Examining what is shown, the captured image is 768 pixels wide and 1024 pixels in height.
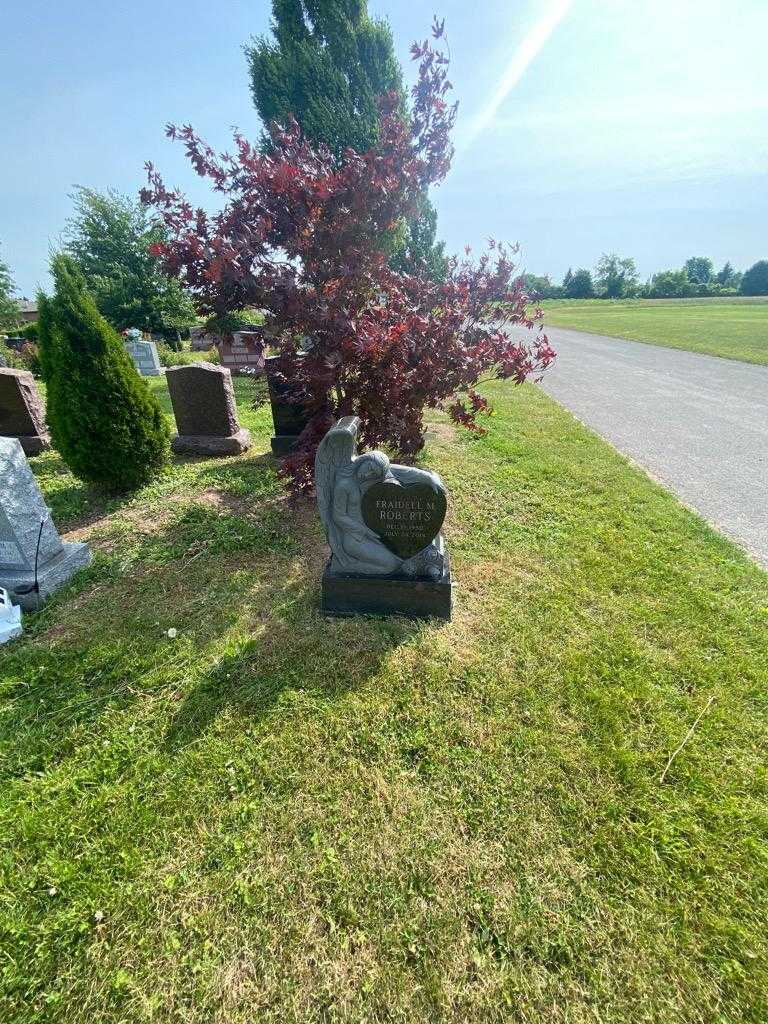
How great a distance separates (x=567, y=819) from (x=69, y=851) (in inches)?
85.5

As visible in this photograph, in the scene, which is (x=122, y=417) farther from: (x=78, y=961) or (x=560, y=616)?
(x=560, y=616)

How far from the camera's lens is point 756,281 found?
211ft

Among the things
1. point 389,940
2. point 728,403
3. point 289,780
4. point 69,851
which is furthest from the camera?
point 728,403

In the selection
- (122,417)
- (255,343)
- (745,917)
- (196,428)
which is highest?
(255,343)

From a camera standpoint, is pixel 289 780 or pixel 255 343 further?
pixel 255 343

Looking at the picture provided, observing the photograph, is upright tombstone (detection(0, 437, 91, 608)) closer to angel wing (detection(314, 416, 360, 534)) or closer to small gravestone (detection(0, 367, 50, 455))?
angel wing (detection(314, 416, 360, 534))

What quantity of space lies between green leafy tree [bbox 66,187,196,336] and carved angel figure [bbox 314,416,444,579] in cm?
1642

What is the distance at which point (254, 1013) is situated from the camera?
1.43 m

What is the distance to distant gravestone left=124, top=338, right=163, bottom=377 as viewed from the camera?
1383 cm

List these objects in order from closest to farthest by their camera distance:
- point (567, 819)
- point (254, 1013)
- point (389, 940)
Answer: point (254, 1013) → point (389, 940) → point (567, 819)

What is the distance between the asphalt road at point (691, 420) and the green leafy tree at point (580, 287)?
72.8 meters

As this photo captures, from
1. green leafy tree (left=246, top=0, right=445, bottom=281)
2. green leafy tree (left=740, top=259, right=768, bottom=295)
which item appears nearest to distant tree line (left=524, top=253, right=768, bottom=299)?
green leafy tree (left=740, top=259, right=768, bottom=295)

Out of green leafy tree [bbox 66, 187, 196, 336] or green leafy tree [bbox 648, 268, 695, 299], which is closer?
green leafy tree [bbox 66, 187, 196, 336]

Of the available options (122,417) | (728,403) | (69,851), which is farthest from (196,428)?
(728,403)
